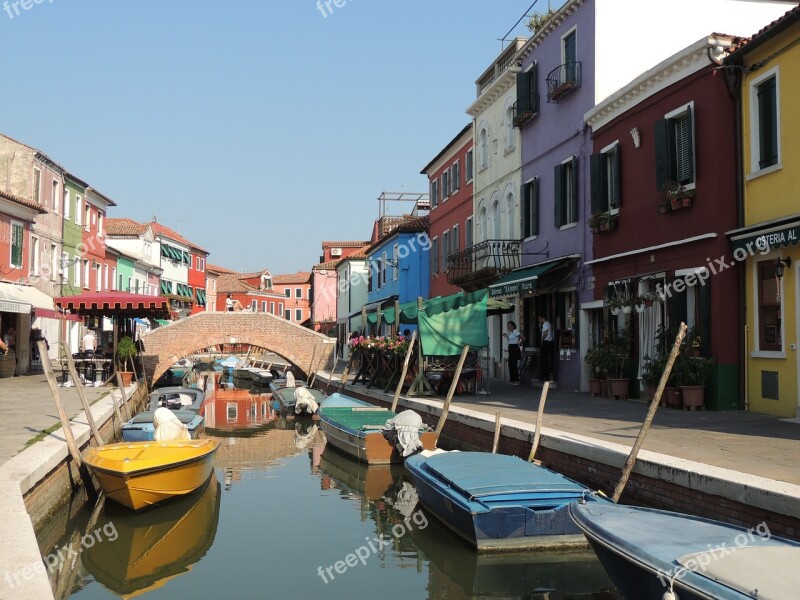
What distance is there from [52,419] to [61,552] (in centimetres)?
601

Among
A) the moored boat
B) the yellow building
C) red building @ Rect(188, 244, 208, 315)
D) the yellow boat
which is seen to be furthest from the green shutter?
red building @ Rect(188, 244, 208, 315)

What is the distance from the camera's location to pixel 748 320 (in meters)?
13.8

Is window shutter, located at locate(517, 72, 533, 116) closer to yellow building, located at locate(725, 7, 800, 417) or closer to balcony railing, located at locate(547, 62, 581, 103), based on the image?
balcony railing, located at locate(547, 62, 581, 103)

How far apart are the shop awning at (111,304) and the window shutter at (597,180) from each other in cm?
1333

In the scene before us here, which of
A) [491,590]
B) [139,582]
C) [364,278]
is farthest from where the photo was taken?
[364,278]

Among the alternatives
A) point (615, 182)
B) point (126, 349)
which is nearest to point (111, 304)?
point (126, 349)

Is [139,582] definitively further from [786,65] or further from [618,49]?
[618,49]

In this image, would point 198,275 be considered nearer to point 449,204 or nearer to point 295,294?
point 295,294

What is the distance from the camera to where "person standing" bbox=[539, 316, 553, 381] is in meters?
21.0

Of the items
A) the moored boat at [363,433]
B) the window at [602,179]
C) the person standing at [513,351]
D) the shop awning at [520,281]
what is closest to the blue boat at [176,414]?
the moored boat at [363,433]

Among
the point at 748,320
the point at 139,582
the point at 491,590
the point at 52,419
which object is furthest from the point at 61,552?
the point at 748,320

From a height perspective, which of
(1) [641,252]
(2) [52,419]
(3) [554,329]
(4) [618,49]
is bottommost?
(2) [52,419]

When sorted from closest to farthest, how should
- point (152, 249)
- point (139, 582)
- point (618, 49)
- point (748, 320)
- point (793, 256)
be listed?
1. point (139, 582)
2. point (793, 256)
3. point (748, 320)
4. point (618, 49)
5. point (152, 249)

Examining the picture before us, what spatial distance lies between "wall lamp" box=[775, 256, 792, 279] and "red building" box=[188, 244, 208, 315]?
57.8m
